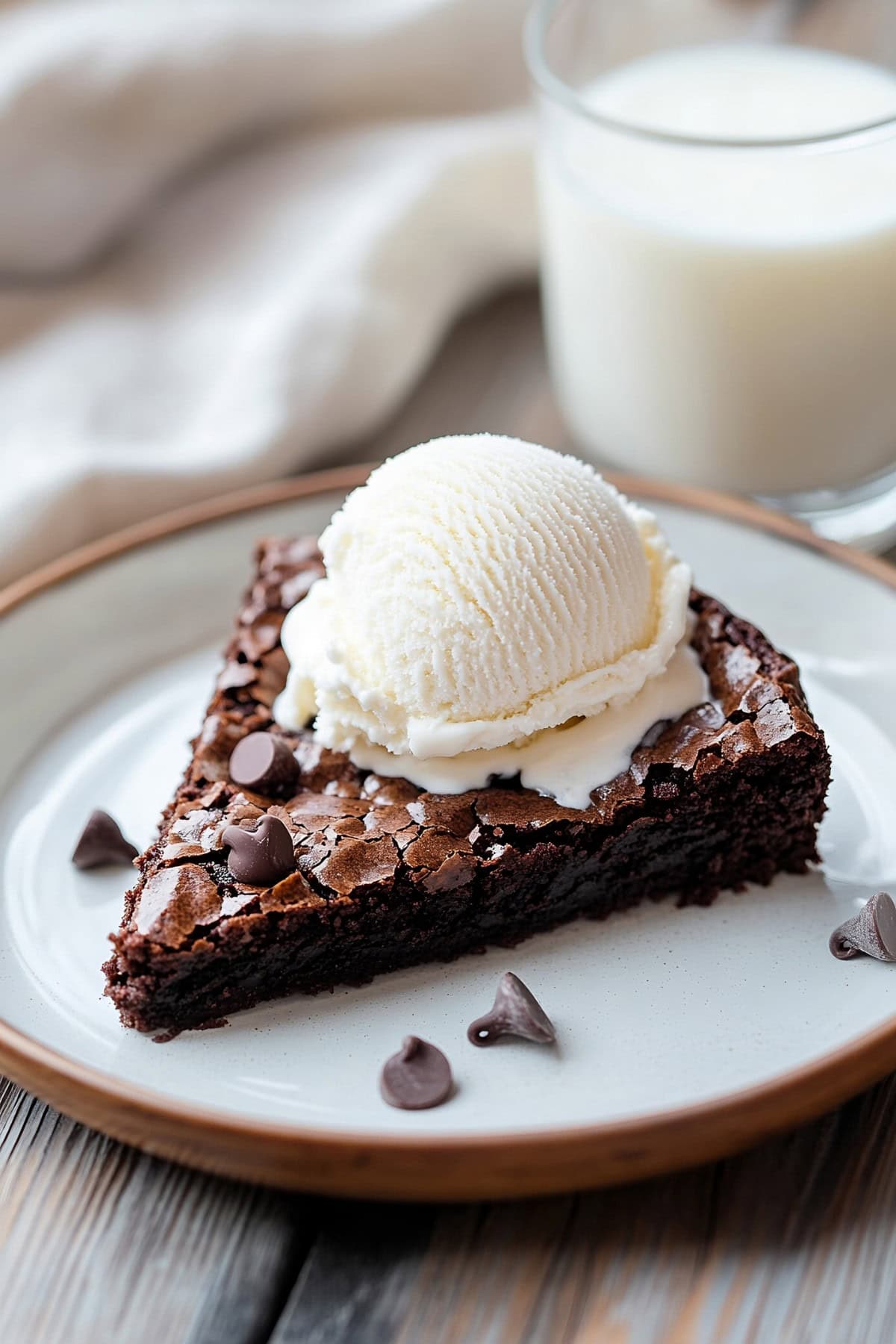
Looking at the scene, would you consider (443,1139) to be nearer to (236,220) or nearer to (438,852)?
(438,852)

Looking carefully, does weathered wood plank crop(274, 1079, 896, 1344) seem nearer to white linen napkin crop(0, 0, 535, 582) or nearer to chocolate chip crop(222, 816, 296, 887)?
chocolate chip crop(222, 816, 296, 887)

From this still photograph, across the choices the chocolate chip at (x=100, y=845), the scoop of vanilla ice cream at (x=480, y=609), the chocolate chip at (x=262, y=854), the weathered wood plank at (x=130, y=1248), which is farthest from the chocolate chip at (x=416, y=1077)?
the chocolate chip at (x=100, y=845)

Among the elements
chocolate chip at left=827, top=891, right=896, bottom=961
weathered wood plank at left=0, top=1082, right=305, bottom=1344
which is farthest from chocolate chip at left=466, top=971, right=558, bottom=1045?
chocolate chip at left=827, top=891, right=896, bottom=961

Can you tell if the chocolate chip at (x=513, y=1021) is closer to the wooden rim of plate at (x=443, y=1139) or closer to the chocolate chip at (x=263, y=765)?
the wooden rim of plate at (x=443, y=1139)

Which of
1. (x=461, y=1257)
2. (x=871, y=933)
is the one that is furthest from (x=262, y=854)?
(x=871, y=933)

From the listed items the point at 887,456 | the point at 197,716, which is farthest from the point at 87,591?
the point at 887,456

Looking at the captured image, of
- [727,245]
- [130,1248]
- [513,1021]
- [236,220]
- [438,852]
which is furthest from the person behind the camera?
[236,220]

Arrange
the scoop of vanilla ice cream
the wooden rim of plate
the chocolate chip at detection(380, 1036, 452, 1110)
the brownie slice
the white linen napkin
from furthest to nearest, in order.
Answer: the white linen napkin → the scoop of vanilla ice cream → the brownie slice → the chocolate chip at detection(380, 1036, 452, 1110) → the wooden rim of plate
